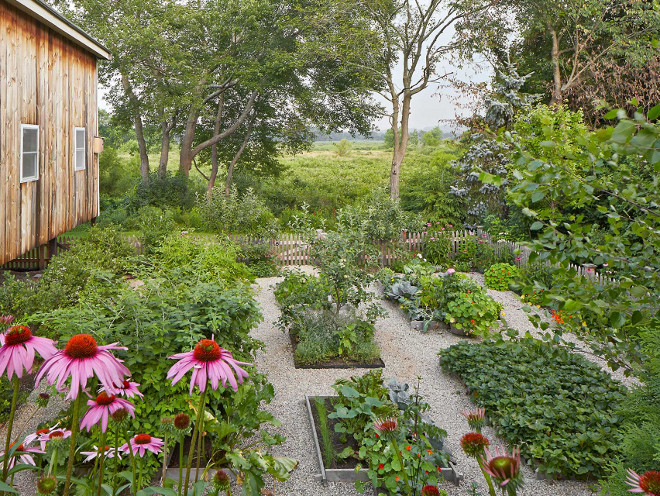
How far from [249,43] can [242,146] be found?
4.36 metres

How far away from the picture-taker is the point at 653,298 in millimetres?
2355

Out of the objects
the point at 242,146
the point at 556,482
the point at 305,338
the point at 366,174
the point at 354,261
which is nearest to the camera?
the point at 556,482

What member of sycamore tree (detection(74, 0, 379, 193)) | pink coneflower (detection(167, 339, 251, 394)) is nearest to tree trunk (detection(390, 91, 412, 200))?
sycamore tree (detection(74, 0, 379, 193))

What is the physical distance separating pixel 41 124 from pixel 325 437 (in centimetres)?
740

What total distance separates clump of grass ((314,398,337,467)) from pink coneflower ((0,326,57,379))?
365 cm

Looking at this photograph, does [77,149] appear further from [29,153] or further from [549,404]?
[549,404]

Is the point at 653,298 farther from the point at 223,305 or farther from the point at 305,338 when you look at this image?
the point at 305,338

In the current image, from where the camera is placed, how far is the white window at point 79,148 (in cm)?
1121

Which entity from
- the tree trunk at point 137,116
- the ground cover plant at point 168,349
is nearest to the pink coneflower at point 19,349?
the ground cover plant at point 168,349

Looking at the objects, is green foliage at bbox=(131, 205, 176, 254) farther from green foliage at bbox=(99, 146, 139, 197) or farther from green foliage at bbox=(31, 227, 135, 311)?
green foliage at bbox=(99, 146, 139, 197)

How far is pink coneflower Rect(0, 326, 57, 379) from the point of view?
5.19ft

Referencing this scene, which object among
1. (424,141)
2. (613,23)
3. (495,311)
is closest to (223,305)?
(495,311)

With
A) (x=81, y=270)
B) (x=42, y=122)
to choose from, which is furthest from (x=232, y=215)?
(x=81, y=270)

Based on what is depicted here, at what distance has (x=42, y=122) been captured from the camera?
9.12 meters
